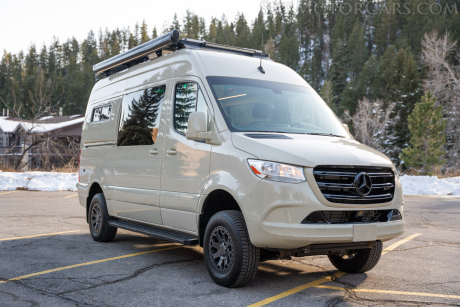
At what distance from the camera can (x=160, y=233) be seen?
5992 millimetres

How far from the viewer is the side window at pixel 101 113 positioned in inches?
314

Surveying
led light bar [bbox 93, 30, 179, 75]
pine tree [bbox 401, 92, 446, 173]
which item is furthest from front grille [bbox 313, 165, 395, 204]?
pine tree [bbox 401, 92, 446, 173]

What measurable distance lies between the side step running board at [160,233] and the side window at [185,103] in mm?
1330

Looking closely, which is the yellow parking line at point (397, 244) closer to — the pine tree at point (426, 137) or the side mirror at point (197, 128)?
the side mirror at point (197, 128)

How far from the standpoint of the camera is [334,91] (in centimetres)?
8200

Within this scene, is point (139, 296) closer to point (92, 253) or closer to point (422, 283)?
point (92, 253)

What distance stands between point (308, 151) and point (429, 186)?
Answer: 15.1 m

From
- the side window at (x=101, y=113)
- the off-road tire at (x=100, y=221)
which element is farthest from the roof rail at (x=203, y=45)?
the off-road tire at (x=100, y=221)

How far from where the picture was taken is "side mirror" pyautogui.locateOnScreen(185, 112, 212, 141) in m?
5.06

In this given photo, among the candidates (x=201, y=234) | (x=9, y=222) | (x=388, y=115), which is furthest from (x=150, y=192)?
(x=388, y=115)

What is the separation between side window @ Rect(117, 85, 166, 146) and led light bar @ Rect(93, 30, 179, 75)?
622 millimetres

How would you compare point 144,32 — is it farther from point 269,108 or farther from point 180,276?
point 180,276

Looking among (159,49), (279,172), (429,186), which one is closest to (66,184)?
(159,49)

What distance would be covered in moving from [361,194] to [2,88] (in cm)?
13484
